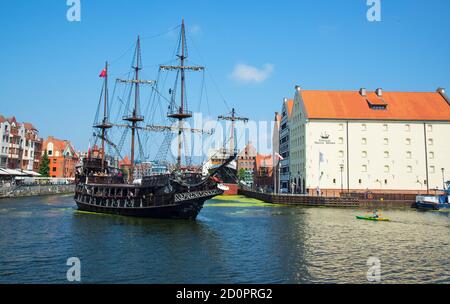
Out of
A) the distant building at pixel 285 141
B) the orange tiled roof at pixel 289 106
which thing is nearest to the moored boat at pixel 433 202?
the distant building at pixel 285 141

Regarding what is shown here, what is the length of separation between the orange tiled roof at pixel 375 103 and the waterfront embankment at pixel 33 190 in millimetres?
68497

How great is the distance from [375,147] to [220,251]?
209 ft

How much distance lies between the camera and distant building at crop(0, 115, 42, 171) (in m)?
98.9

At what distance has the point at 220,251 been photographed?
28.0m

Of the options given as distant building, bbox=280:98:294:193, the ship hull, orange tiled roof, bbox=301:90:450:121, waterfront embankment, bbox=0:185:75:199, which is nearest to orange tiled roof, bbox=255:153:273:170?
distant building, bbox=280:98:294:193

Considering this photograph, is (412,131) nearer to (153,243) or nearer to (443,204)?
(443,204)

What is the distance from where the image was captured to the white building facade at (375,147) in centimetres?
8025

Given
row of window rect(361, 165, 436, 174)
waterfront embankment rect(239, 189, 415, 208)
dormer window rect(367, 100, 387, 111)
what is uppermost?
dormer window rect(367, 100, 387, 111)

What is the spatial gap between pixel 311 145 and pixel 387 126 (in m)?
17.3

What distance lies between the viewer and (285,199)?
76.8 metres

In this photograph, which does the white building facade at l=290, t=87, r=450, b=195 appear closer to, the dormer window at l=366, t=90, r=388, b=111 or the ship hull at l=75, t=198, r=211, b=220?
the dormer window at l=366, t=90, r=388, b=111

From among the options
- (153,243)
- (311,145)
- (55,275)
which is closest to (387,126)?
(311,145)

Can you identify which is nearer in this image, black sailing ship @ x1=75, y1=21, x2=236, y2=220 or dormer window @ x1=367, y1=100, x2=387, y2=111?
black sailing ship @ x1=75, y1=21, x2=236, y2=220

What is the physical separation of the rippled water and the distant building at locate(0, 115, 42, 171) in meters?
63.3
